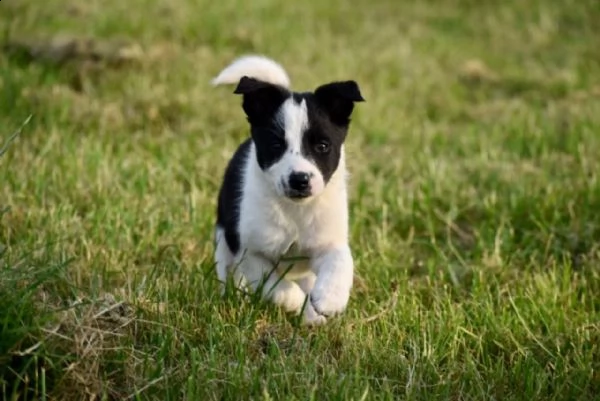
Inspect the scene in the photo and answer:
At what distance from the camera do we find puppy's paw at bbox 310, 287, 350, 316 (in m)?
4.61

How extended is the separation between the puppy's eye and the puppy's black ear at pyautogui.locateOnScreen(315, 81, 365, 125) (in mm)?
178

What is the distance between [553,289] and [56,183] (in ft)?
10.2

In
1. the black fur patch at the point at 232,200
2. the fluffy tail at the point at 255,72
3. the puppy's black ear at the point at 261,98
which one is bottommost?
the black fur patch at the point at 232,200

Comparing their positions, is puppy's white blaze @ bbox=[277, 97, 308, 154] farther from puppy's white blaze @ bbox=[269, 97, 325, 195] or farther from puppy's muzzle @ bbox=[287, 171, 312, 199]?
puppy's muzzle @ bbox=[287, 171, 312, 199]

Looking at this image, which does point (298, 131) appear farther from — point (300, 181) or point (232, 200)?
point (232, 200)

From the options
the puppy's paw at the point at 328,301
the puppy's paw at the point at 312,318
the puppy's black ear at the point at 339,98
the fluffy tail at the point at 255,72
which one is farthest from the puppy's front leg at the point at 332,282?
the fluffy tail at the point at 255,72

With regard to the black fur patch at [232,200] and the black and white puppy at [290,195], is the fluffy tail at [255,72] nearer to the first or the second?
the black and white puppy at [290,195]

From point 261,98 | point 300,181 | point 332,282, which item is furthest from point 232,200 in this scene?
point 332,282

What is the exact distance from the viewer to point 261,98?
4.96 metres

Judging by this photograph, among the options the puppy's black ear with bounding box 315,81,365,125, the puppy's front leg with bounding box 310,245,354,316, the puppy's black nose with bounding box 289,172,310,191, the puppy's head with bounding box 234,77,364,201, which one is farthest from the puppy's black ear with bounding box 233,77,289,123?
the puppy's front leg with bounding box 310,245,354,316

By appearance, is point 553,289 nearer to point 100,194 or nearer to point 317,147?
point 317,147

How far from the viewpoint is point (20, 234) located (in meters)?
5.65

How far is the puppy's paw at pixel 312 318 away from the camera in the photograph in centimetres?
480

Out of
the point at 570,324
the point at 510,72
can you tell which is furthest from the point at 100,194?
the point at 510,72
